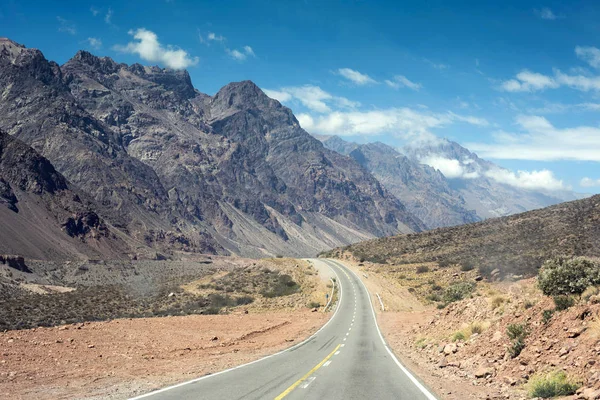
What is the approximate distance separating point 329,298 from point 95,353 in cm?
3056

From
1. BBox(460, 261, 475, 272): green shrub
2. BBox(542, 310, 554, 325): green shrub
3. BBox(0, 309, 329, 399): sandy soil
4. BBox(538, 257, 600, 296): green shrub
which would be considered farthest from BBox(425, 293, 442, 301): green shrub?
BBox(542, 310, 554, 325): green shrub

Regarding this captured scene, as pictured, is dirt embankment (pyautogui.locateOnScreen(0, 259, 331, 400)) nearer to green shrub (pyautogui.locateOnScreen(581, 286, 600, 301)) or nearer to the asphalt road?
the asphalt road

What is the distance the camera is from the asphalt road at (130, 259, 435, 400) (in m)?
10.6

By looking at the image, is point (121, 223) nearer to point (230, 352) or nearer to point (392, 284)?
point (392, 284)

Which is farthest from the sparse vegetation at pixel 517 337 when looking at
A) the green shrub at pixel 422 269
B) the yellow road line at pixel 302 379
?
the green shrub at pixel 422 269

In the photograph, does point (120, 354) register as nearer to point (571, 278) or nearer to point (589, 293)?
point (589, 293)

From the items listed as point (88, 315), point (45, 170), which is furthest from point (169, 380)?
point (45, 170)

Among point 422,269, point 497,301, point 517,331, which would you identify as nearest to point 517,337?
point 517,331

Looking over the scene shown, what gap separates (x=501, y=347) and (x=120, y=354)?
12127 millimetres

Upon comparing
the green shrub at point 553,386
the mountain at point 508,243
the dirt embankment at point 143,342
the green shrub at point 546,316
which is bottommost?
the dirt embankment at point 143,342

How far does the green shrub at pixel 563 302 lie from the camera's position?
41.9ft

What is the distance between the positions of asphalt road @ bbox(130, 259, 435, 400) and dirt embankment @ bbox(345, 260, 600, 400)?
2.84ft

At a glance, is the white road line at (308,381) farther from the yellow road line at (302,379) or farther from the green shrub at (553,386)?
the green shrub at (553,386)

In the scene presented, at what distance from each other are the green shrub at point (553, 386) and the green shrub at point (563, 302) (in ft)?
10.7
